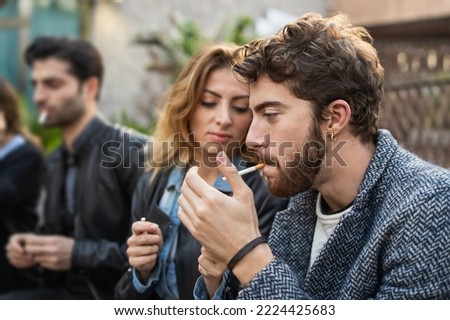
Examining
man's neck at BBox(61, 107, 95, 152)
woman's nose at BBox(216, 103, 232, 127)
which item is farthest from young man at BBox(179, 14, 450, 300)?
man's neck at BBox(61, 107, 95, 152)

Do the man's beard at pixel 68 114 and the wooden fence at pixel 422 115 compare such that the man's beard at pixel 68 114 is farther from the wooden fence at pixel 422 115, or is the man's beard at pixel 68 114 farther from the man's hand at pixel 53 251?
the wooden fence at pixel 422 115

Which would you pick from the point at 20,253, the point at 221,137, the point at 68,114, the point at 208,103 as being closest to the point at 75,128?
the point at 68,114

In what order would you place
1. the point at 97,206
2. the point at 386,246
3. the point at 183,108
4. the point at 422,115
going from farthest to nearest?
the point at 422,115
the point at 97,206
the point at 183,108
the point at 386,246

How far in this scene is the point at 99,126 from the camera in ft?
13.5

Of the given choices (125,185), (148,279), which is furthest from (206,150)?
(125,185)

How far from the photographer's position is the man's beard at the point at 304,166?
2.29 meters

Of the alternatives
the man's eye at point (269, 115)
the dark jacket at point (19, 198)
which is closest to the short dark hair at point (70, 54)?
the dark jacket at point (19, 198)

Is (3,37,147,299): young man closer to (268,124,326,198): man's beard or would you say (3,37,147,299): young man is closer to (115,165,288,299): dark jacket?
(115,165,288,299): dark jacket

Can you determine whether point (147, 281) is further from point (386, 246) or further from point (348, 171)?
point (386, 246)

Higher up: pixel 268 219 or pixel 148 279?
pixel 268 219

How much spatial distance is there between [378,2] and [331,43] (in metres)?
8.31

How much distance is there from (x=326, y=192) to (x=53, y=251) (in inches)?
70.0

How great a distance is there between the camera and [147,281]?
2807 millimetres
